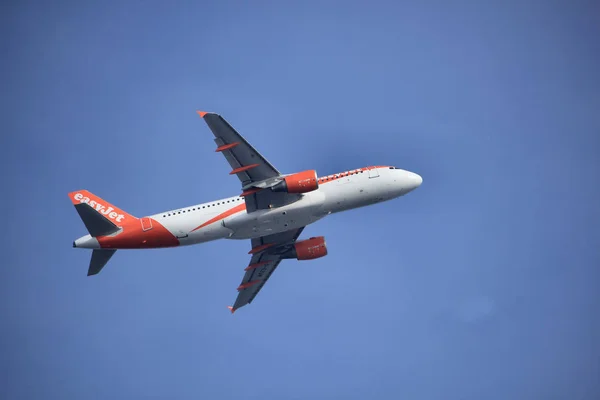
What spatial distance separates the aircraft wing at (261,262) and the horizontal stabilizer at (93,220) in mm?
14873

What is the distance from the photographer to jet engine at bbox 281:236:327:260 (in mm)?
60344

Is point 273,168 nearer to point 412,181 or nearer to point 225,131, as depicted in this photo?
point 225,131

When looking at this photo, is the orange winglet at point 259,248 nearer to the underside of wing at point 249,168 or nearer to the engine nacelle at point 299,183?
the underside of wing at point 249,168

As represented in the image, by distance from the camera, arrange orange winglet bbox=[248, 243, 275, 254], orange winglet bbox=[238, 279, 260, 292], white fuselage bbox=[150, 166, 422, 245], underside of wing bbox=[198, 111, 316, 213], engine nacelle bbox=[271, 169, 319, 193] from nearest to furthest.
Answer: underside of wing bbox=[198, 111, 316, 213] → engine nacelle bbox=[271, 169, 319, 193] → white fuselage bbox=[150, 166, 422, 245] → orange winglet bbox=[248, 243, 275, 254] → orange winglet bbox=[238, 279, 260, 292]

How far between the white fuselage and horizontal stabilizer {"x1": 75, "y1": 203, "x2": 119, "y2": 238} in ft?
13.0


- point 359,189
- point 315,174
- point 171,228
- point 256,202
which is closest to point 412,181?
point 359,189

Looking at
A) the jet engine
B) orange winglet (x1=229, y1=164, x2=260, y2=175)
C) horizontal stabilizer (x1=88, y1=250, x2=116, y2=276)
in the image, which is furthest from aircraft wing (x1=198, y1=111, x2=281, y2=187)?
horizontal stabilizer (x1=88, y1=250, x2=116, y2=276)

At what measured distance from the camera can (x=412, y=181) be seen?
5691cm

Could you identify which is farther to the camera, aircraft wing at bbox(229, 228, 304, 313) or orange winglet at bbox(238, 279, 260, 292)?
orange winglet at bbox(238, 279, 260, 292)

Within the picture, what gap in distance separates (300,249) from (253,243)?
4.78 m

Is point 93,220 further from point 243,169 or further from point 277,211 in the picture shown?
point 277,211

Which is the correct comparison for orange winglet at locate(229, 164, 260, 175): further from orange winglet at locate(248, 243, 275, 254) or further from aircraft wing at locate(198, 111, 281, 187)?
orange winglet at locate(248, 243, 275, 254)

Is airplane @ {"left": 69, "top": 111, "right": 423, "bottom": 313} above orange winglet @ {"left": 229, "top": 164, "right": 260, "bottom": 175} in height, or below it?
below

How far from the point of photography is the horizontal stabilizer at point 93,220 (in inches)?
2052
